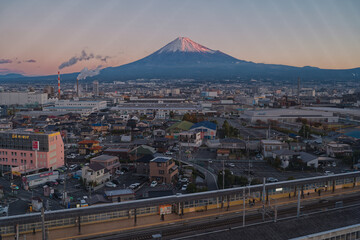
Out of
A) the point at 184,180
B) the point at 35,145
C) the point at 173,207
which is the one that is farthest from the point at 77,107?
the point at 173,207

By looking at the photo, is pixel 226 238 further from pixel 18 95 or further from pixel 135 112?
pixel 18 95

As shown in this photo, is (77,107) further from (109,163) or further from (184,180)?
(184,180)

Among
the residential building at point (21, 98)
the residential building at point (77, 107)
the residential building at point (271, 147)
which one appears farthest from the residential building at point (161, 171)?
the residential building at point (21, 98)

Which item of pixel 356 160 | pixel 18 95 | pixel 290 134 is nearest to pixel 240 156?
pixel 356 160

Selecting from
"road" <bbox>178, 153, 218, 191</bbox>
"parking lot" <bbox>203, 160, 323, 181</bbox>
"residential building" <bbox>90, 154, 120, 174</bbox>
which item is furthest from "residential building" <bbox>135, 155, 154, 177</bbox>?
"parking lot" <bbox>203, 160, 323, 181</bbox>

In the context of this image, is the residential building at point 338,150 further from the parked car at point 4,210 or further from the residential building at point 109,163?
the parked car at point 4,210
